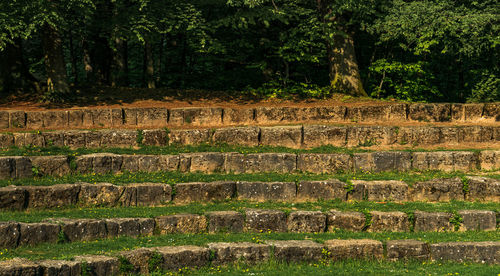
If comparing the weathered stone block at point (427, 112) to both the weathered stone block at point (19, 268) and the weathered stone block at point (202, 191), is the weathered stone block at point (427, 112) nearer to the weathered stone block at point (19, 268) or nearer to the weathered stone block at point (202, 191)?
the weathered stone block at point (202, 191)

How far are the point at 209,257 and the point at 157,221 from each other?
2.28 metres

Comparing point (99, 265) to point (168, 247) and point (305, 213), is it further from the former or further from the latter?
point (305, 213)

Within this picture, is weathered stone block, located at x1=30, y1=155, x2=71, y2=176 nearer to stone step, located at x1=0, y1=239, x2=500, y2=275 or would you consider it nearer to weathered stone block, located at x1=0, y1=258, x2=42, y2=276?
stone step, located at x1=0, y1=239, x2=500, y2=275

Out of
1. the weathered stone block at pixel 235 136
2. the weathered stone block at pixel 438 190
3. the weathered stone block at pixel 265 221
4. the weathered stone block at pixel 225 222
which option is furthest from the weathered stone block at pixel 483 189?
the weathered stone block at pixel 225 222

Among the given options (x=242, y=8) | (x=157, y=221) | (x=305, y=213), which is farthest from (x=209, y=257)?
(x=242, y=8)

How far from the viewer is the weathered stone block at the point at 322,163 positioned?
20984mm

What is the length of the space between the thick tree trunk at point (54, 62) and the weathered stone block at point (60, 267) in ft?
45.4

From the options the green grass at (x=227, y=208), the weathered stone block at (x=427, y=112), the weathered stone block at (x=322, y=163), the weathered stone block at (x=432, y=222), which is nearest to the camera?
the green grass at (x=227, y=208)

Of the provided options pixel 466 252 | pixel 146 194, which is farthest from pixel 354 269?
pixel 146 194

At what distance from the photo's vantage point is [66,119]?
23031mm

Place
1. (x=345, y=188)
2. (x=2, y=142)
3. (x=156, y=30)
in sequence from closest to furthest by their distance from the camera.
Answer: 1. (x=345, y=188)
2. (x=2, y=142)
3. (x=156, y=30)

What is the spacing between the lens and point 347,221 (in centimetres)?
1708

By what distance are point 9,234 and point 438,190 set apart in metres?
12.1

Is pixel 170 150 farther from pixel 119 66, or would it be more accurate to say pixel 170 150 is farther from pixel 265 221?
pixel 119 66
